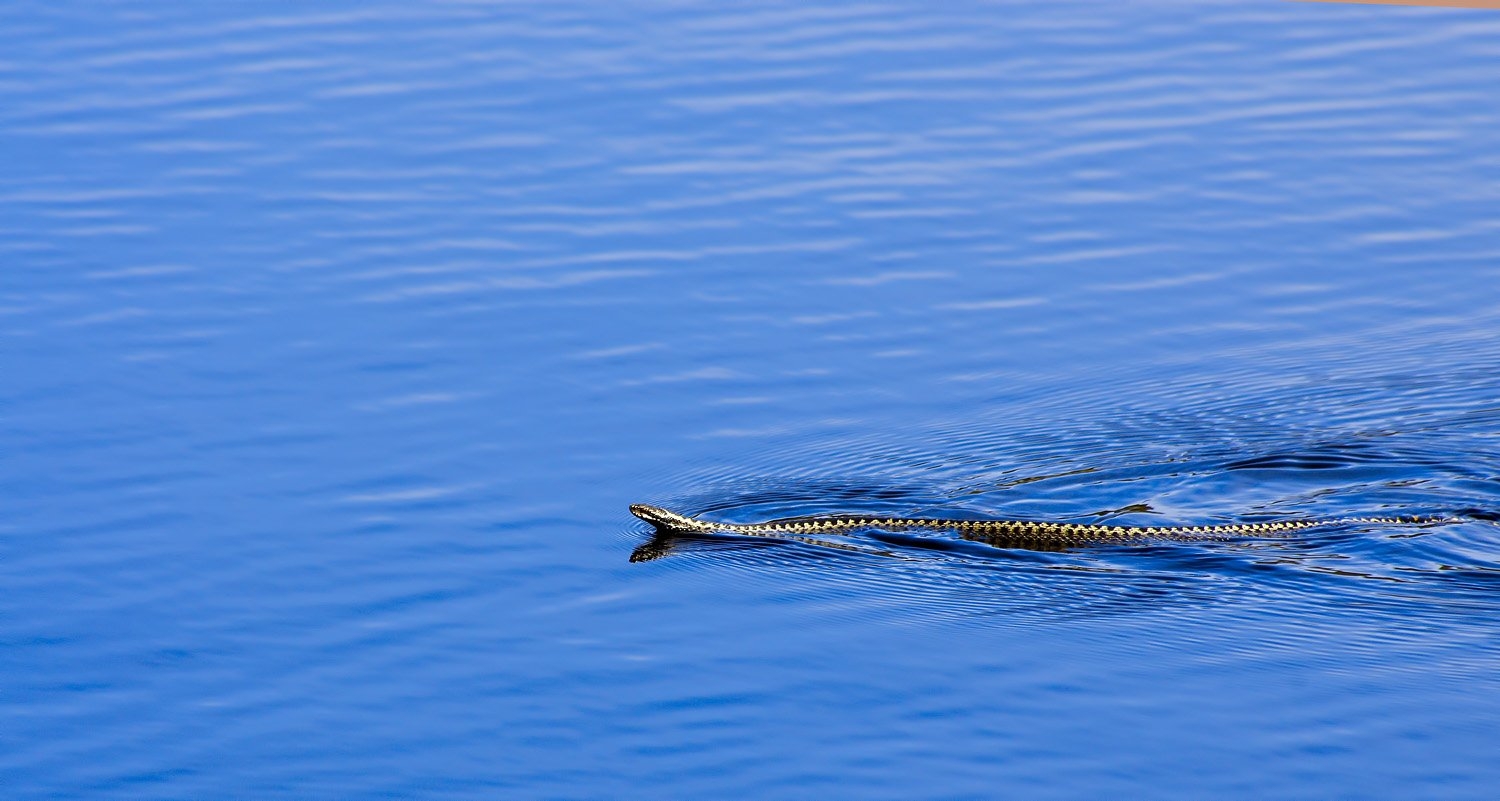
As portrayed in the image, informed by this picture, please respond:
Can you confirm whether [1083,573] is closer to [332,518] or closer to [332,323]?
[332,518]

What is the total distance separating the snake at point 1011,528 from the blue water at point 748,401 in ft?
0.61

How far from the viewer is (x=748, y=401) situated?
17.8 meters

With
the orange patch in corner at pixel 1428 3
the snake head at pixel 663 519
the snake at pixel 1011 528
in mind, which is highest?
the orange patch in corner at pixel 1428 3

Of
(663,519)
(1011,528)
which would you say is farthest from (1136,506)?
(663,519)

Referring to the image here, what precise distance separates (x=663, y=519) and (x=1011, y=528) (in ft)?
7.80

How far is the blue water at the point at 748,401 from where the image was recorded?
42.8 ft

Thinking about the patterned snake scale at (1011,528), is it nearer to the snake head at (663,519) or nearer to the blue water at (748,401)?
the snake head at (663,519)

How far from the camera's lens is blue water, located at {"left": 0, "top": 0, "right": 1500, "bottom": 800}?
1303cm

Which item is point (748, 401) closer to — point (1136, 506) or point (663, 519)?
point (663, 519)

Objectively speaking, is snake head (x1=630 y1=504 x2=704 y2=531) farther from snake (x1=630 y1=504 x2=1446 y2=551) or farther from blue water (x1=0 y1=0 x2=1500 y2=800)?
blue water (x1=0 y1=0 x2=1500 y2=800)

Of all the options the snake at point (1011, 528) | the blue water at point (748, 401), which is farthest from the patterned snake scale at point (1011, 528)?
the blue water at point (748, 401)

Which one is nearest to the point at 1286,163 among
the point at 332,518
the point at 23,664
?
the point at 332,518

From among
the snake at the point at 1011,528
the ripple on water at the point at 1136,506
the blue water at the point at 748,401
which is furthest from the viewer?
the snake at the point at 1011,528

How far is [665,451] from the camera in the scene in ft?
55.9
